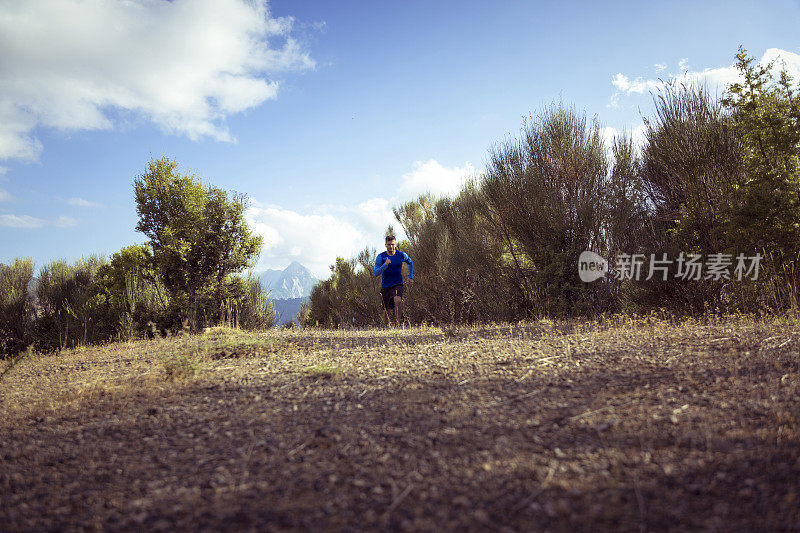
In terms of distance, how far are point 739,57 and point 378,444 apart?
8.51m

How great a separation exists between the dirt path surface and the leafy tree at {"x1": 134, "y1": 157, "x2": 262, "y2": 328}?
24.7 ft

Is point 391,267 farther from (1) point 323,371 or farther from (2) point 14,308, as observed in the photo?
(2) point 14,308

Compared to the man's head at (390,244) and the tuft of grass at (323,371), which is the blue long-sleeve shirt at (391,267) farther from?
the tuft of grass at (323,371)

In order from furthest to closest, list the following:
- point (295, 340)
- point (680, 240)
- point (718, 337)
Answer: point (680, 240) → point (295, 340) → point (718, 337)

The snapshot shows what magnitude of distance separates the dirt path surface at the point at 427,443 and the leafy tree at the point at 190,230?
752 cm

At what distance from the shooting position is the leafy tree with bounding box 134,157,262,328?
11359 millimetres

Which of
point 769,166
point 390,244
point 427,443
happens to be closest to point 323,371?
point 427,443

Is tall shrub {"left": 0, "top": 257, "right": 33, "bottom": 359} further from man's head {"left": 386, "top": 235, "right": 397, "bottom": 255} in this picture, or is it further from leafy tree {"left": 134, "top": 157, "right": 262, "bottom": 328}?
A: man's head {"left": 386, "top": 235, "right": 397, "bottom": 255}

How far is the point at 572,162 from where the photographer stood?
28.8ft

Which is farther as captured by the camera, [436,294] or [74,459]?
[436,294]

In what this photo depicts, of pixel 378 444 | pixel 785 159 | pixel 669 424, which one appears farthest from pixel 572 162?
pixel 378 444

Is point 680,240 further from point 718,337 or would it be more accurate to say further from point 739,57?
point 718,337

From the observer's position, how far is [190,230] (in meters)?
11.5

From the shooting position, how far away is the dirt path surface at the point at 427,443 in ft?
5.77
